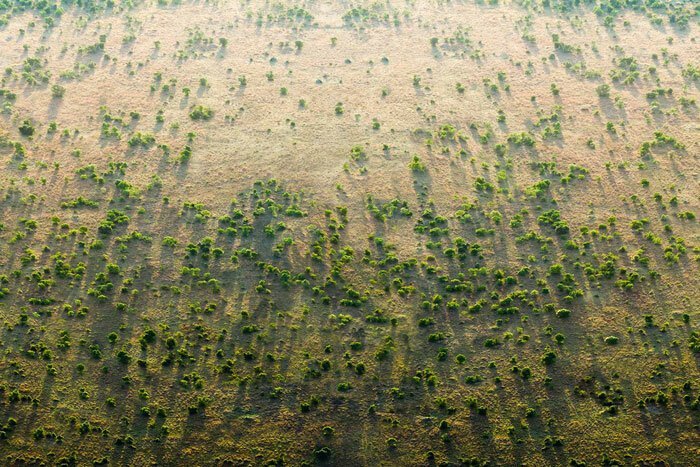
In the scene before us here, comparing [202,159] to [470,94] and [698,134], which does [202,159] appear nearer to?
[470,94]

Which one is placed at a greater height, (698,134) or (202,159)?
(698,134)

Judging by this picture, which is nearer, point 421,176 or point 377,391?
point 377,391

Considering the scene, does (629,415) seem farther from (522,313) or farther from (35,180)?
(35,180)

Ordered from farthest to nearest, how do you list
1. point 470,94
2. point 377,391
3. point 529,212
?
point 470,94 < point 529,212 < point 377,391

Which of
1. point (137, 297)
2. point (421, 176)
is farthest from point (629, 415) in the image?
point (137, 297)

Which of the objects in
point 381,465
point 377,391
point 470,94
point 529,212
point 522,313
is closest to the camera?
point 381,465

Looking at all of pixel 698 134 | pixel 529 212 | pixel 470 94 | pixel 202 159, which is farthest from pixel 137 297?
pixel 698 134
